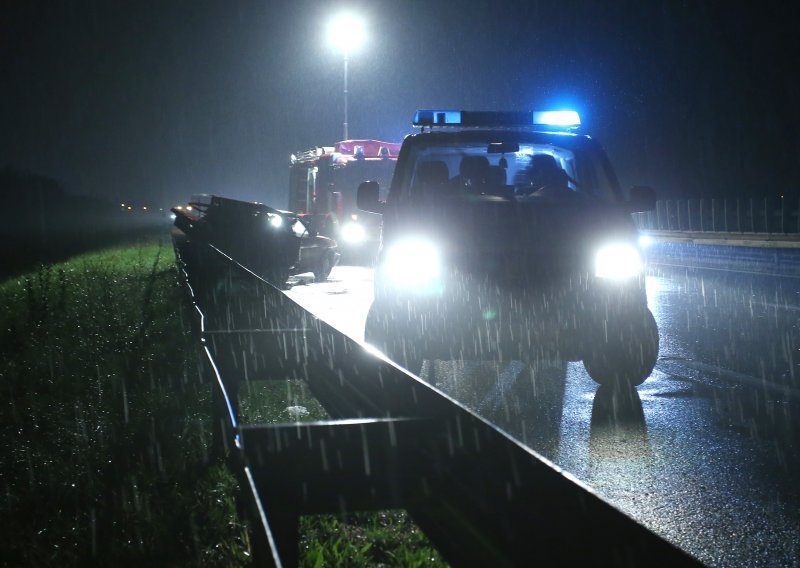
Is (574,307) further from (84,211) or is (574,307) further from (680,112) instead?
(84,211)

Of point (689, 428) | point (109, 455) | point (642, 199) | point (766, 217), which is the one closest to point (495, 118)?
point (642, 199)

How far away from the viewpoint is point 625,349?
8.05m

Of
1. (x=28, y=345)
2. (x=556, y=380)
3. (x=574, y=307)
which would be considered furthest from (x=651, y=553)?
(x=28, y=345)

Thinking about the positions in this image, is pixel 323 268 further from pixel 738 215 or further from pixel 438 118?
pixel 438 118

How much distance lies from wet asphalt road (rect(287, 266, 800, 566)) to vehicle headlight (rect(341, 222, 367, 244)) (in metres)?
19.7

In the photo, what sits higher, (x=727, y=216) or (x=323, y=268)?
(x=727, y=216)

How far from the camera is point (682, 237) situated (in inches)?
1367

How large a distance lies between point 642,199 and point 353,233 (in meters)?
24.9

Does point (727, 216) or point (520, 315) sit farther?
point (727, 216)

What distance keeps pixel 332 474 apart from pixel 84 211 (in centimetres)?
13616

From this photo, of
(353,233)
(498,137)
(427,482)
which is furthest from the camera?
(353,233)

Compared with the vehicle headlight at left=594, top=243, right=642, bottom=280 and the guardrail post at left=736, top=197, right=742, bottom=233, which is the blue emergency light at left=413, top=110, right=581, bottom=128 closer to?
the vehicle headlight at left=594, top=243, right=642, bottom=280

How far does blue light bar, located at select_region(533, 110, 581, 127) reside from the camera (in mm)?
9352

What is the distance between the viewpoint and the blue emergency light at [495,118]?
30.0ft
